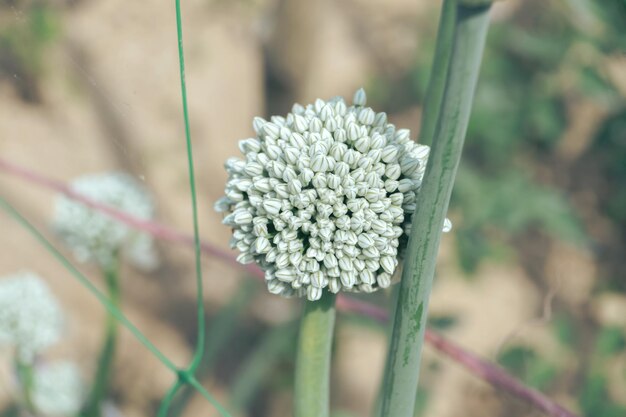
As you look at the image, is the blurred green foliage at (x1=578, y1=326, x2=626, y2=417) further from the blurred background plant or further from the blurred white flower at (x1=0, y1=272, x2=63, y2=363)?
the blurred white flower at (x1=0, y1=272, x2=63, y2=363)

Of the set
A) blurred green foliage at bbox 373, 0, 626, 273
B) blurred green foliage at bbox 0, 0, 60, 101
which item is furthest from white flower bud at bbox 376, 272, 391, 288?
blurred green foliage at bbox 0, 0, 60, 101

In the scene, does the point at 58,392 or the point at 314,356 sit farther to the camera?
the point at 58,392

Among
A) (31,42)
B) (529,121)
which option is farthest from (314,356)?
(31,42)

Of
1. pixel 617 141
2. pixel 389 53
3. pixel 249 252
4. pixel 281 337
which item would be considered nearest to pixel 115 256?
pixel 281 337

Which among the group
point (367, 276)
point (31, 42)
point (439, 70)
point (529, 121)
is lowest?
point (367, 276)

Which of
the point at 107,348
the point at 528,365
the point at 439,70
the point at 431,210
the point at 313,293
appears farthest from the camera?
the point at 528,365

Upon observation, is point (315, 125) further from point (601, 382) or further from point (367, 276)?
point (601, 382)
